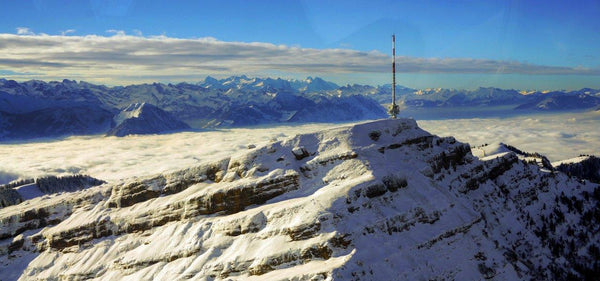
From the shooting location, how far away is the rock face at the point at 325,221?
67562 mm

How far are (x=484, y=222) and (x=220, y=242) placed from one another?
56.9m

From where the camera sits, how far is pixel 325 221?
67438mm

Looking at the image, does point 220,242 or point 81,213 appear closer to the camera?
point 220,242

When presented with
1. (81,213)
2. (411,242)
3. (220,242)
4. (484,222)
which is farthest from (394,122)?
(81,213)

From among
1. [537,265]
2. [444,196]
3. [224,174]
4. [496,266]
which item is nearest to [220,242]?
[224,174]

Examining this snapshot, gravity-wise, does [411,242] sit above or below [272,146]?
below

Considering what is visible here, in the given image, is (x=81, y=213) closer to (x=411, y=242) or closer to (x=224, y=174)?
(x=224, y=174)

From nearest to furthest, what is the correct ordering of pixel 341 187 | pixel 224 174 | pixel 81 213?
pixel 341 187 → pixel 224 174 → pixel 81 213

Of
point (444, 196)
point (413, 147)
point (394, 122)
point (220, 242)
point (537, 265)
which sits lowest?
point (537, 265)

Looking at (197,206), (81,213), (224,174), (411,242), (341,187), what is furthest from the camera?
(81,213)

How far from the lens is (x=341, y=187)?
247 ft

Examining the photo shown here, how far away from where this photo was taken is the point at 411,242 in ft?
228

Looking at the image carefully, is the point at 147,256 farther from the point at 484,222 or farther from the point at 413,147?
the point at 484,222

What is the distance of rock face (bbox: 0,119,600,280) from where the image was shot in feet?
222
